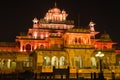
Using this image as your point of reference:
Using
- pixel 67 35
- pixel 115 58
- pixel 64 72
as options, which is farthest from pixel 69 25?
pixel 64 72

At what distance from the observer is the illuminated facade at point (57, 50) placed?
7319 cm

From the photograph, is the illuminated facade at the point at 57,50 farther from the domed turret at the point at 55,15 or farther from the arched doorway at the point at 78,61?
the domed turret at the point at 55,15

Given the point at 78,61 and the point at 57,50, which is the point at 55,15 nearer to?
the point at 57,50

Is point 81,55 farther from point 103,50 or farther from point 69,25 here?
point 69,25

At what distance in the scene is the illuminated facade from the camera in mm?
73188

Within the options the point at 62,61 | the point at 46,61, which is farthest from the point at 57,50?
the point at 46,61

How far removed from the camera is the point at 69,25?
298 ft

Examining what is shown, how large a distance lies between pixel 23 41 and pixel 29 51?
14.3 feet

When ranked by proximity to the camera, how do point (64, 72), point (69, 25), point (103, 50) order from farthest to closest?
point (69, 25)
point (103, 50)
point (64, 72)

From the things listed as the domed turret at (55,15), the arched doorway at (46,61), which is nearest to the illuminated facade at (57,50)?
the arched doorway at (46,61)

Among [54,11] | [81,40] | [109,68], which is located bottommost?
[109,68]

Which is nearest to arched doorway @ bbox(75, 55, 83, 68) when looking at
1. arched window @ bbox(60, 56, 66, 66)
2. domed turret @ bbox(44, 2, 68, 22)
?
arched window @ bbox(60, 56, 66, 66)

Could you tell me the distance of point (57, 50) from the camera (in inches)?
2904

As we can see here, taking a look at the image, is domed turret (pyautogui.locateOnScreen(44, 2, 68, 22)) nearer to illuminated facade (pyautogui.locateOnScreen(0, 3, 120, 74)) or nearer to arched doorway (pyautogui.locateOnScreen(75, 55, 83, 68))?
illuminated facade (pyautogui.locateOnScreen(0, 3, 120, 74))
